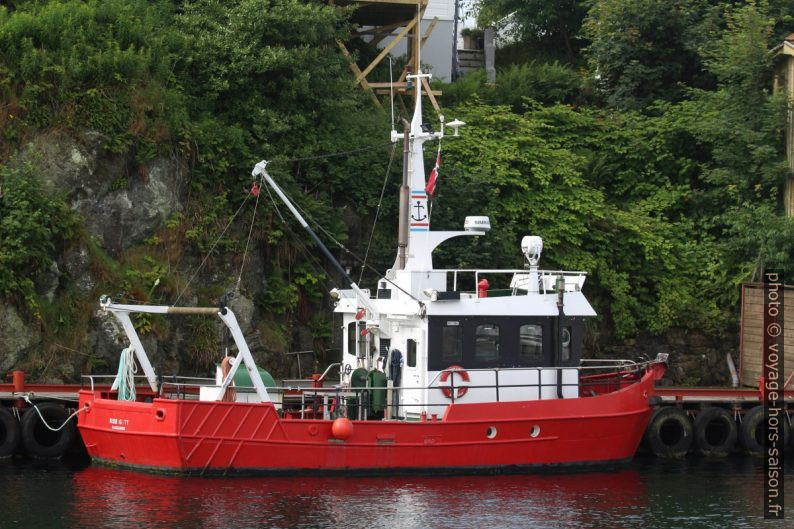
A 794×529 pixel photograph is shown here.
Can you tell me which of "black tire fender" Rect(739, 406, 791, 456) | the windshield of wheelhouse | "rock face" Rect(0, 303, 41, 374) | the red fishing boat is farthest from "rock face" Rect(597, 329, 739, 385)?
"rock face" Rect(0, 303, 41, 374)

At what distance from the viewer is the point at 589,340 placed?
2588 cm

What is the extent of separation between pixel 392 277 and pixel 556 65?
1296 cm

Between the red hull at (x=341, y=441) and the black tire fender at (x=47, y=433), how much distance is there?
3.43ft

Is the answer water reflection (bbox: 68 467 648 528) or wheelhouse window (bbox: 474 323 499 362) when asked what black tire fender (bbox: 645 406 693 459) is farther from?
wheelhouse window (bbox: 474 323 499 362)

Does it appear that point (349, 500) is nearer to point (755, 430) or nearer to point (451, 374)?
point (451, 374)

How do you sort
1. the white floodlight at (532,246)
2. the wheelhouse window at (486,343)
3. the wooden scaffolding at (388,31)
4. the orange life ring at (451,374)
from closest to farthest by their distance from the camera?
the orange life ring at (451,374), the wheelhouse window at (486,343), the white floodlight at (532,246), the wooden scaffolding at (388,31)

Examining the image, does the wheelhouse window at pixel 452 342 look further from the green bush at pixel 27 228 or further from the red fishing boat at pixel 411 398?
the green bush at pixel 27 228

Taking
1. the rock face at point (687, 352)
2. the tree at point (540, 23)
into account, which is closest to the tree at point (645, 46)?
the tree at point (540, 23)

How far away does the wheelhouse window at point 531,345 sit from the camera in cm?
2020

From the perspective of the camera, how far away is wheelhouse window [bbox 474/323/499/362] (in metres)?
19.9

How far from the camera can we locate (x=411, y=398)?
19953 mm

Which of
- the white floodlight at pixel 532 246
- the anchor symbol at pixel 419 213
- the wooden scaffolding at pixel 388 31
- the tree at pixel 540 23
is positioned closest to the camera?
the white floodlight at pixel 532 246

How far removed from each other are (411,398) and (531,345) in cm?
202

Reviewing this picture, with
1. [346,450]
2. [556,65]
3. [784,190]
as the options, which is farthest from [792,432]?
[556,65]
